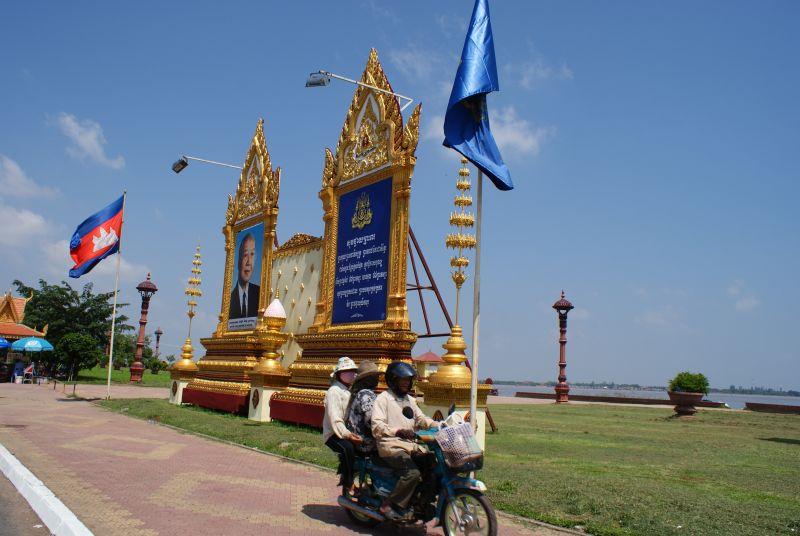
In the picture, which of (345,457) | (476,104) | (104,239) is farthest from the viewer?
(104,239)

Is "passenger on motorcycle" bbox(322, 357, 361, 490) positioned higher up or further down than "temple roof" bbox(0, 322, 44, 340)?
further down

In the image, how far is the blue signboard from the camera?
13617mm

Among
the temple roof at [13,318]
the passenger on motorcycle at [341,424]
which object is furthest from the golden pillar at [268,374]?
the temple roof at [13,318]

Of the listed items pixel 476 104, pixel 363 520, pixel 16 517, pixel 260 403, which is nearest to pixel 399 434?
pixel 363 520

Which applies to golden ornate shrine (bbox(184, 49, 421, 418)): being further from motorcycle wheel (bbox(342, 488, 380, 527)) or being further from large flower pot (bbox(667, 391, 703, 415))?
large flower pot (bbox(667, 391, 703, 415))

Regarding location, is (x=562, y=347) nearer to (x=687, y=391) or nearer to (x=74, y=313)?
(x=687, y=391)

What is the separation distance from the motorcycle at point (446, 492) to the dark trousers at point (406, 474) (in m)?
0.06

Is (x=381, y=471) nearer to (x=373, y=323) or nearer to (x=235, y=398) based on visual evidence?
(x=373, y=323)

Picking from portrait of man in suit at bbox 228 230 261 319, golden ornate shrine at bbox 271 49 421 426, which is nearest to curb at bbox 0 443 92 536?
golden ornate shrine at bbox 271 49 421 426

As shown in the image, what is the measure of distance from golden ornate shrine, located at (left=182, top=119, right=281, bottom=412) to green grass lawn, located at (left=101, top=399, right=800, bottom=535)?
132 cm

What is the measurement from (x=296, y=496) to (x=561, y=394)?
28.1 metres

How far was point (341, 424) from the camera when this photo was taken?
6.37 meters

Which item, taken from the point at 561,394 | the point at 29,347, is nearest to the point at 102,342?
the point at 29,347

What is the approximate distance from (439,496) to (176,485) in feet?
12.5
